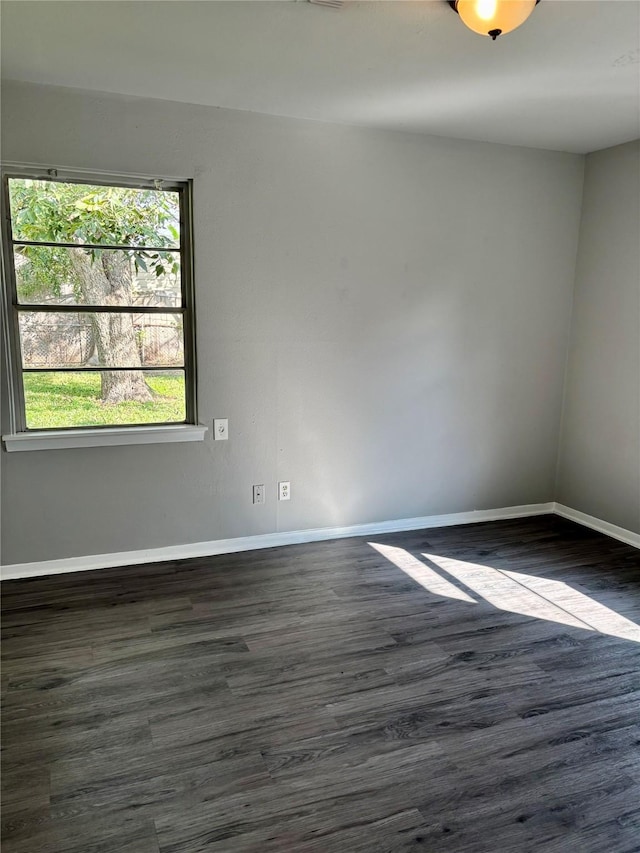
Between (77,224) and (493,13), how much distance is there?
2.15 meters

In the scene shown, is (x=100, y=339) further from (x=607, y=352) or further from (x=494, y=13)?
(x=607, y=352)

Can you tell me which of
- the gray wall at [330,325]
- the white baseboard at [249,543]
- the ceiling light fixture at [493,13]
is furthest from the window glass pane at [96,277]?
the ceiling light fixture at [493,13]

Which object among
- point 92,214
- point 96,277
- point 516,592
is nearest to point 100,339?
point 96,277

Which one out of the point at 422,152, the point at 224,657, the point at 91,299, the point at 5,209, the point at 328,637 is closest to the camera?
the point at 224,657

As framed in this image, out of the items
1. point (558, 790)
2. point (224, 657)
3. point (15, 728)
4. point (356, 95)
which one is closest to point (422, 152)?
point (356, 95)

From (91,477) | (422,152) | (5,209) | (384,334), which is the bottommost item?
(91,477)

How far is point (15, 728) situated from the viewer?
202 cm

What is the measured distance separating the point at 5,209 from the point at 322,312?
1731 millimetres

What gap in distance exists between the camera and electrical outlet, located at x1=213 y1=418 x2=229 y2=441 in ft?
11.2

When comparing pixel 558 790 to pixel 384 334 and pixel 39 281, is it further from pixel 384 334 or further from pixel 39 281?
pixel 39 281

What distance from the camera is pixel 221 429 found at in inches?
135

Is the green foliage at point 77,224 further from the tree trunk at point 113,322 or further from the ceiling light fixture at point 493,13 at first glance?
the ceiling light fixture at point 493,13

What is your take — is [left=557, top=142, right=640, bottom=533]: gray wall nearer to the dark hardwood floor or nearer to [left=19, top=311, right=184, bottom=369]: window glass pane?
the dark hardwood floor

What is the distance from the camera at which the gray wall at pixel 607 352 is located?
3730 millimetres
